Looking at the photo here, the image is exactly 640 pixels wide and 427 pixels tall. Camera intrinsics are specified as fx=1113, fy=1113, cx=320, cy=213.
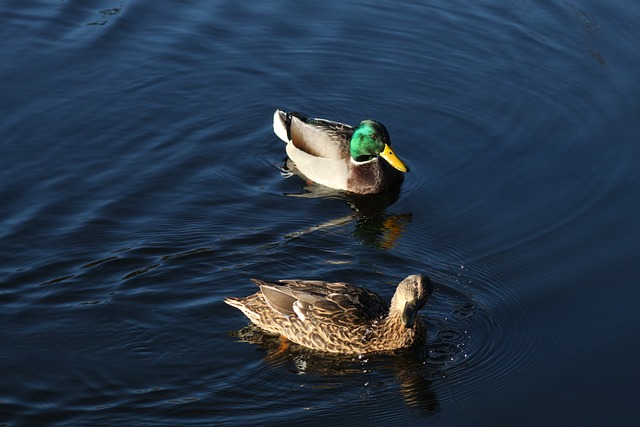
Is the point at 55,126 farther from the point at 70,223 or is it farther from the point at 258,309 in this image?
the point at 258,309

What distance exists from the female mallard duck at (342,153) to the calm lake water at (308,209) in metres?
0.26

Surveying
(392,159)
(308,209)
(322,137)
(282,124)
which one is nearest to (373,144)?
→ (392,159)

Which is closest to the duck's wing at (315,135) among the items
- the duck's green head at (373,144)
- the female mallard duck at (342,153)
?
the female mallard duck at (342,153)

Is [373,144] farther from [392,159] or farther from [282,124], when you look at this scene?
[282,124]

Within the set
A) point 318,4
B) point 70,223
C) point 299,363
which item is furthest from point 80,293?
point 318,4

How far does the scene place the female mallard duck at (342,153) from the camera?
12.8m

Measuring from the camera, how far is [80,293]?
9.89m

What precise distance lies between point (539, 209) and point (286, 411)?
4.42m

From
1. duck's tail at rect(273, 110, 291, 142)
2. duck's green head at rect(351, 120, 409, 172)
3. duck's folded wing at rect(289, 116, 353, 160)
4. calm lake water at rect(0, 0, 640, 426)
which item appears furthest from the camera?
duck's tail at rect(273, 110, 291, 142)

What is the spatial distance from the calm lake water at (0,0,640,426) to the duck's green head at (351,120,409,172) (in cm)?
35

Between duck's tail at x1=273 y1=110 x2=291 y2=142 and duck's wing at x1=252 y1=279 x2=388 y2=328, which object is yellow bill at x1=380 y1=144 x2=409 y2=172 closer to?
duck's tail at x1=273 y1=110 x2=291 y2=142

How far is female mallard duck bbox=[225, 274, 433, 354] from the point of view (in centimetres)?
923

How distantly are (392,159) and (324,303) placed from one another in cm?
373

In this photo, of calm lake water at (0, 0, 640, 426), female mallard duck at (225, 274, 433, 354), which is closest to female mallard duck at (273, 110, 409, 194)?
calm lake water at (0, 0, 640, 426)
